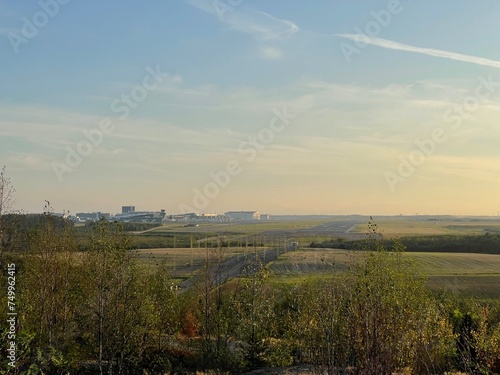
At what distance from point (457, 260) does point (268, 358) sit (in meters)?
66.3

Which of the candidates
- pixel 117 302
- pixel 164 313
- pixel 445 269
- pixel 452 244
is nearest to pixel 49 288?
pixel 117 302

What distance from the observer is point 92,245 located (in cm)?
2134

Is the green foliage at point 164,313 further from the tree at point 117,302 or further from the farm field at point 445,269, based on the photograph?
the farm field at point 445,269

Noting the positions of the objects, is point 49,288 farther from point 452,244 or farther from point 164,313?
point 452,244

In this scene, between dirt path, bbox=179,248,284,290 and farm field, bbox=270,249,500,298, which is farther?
farm field, bbox=270,249,500,298

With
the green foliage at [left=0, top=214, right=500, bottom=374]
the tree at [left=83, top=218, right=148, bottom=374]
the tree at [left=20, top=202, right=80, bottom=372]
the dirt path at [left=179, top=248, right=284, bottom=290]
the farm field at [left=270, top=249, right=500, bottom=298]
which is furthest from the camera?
the farm field at [left=270, top=249, right=500, bottom=298]

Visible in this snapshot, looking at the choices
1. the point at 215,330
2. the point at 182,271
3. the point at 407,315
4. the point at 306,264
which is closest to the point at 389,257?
the point at 407,315

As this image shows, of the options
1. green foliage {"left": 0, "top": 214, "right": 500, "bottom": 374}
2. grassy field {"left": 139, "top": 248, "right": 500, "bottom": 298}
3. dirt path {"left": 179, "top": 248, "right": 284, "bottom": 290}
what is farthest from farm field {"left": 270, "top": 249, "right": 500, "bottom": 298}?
green foliage {"left": 0, "top": 214, "right": 500, "bottom": 374}

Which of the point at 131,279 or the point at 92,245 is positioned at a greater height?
the point at 92,245

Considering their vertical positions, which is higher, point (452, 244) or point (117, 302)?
point (117, 302)

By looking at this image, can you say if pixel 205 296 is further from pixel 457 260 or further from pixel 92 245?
pixel 457 260

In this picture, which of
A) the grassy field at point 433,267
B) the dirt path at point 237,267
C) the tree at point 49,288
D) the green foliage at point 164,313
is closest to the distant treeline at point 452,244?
the grassy field at point 433,267

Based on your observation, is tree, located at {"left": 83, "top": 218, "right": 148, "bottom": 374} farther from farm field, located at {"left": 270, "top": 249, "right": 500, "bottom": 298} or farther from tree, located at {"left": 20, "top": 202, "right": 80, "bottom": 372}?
farm field, located at {"left": 270, "top": 249, "right": 500, "bottom": 298}

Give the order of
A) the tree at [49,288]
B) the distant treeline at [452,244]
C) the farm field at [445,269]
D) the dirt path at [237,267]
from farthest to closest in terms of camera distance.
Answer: the distant treeline at [452,244] → the farm field at [445,269] → the dirt path at [237,267] → the tree at [49,288]
